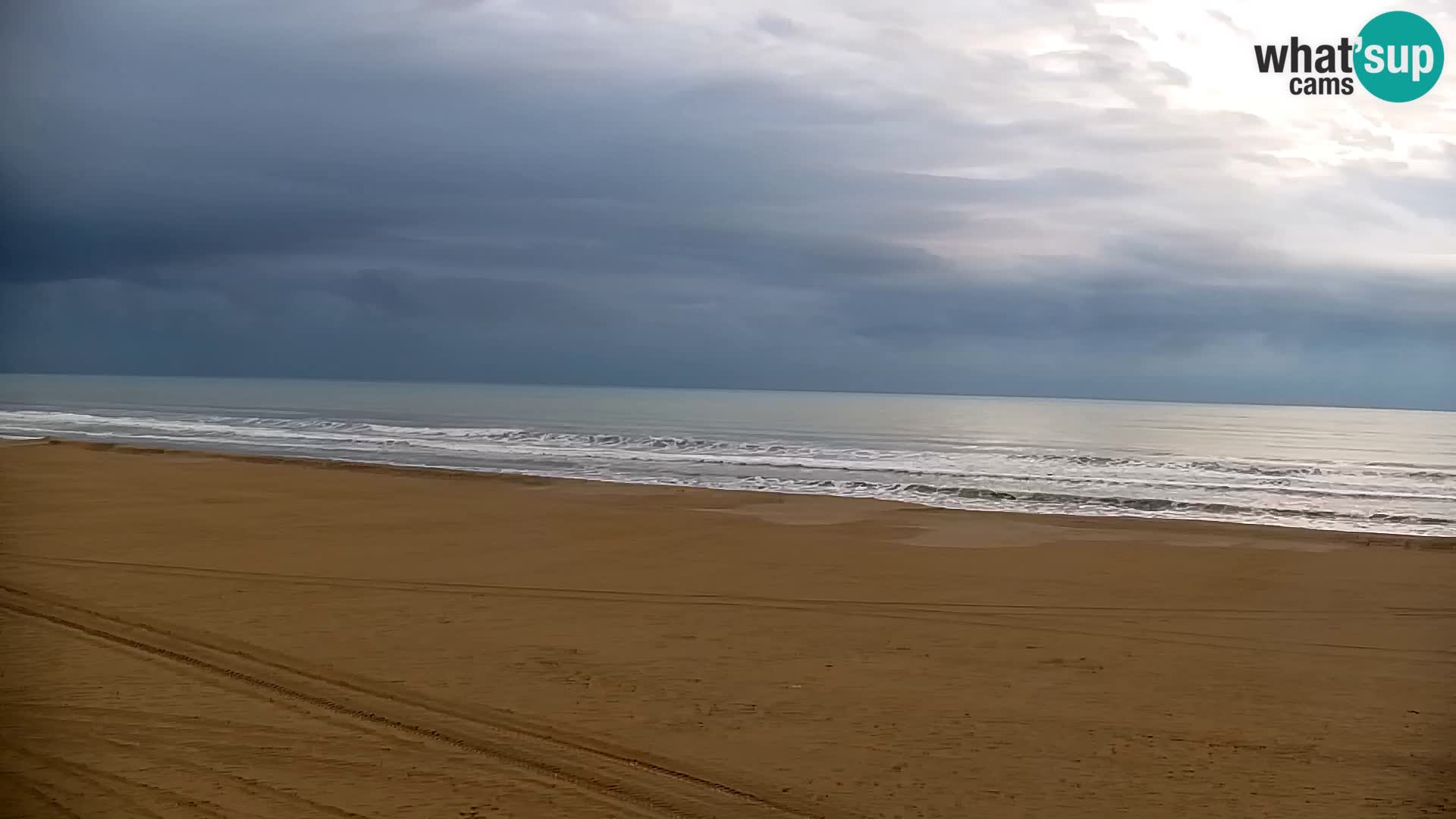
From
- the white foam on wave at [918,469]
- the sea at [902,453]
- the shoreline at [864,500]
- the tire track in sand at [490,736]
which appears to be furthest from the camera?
the sea at [902,453]

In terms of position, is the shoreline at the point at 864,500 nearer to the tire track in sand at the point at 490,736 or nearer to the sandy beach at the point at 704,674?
the sandy beach at the point at 704,674

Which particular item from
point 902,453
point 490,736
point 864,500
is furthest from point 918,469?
point 490,736

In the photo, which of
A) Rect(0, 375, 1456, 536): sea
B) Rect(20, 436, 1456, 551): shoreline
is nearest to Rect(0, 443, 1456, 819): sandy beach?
Rect(20, 436, 1456, 551): shoreline

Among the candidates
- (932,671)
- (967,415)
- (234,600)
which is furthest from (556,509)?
(967,415)

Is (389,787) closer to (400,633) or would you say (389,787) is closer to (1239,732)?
(400,633)

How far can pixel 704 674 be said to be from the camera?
788 centimetres

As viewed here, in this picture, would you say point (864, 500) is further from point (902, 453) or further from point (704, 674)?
point (902, 453)

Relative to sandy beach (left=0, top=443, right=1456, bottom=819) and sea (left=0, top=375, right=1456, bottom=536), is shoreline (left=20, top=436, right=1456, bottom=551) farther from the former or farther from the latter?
sandy beach (left=0, top=443, right=1456, bottom=819)

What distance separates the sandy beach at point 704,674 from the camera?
541cm

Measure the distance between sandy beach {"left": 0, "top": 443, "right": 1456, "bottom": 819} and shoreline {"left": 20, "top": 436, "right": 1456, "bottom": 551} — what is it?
162cm

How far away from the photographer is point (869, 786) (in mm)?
5676

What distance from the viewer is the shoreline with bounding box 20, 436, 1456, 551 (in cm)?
1691

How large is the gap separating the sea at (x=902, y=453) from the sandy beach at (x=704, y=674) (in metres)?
3.22

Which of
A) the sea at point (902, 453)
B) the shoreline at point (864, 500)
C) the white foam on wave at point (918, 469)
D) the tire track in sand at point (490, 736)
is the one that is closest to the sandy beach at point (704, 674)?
the tire track in sand at point (490, 736)
